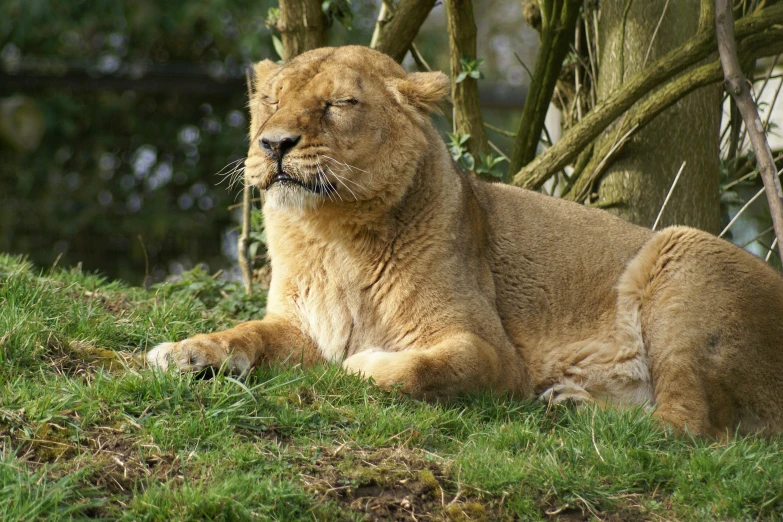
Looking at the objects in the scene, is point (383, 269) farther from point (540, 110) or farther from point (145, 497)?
point (540, 110)

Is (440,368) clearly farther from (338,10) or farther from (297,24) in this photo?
(338,10)

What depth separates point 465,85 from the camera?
6.83m

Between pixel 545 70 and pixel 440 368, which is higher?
pixel 545 70

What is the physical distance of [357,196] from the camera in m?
4.54

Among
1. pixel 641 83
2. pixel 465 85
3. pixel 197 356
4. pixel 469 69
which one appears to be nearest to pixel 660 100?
pixel 641 83

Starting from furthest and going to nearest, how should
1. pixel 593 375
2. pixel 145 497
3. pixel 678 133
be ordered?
pixel 678 133 < pixel 593 375 < pixel 145 497

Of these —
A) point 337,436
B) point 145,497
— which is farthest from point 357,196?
point 145,497

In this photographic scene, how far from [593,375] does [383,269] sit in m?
1.18

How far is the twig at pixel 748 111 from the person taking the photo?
471 centimetres

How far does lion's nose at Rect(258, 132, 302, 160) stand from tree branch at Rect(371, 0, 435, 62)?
7.81 ft

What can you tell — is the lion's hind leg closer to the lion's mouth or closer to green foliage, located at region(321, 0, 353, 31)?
the lion's mouth

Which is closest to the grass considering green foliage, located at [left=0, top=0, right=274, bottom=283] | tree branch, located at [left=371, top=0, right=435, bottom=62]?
tree branch, located at [left=371, top=0, right=435, bottom=62]

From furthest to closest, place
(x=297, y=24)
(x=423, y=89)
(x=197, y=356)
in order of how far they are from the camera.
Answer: (x=297, y=24)
(x=423, y=89)
(x=197, y=356)

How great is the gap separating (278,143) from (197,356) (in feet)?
3.19
